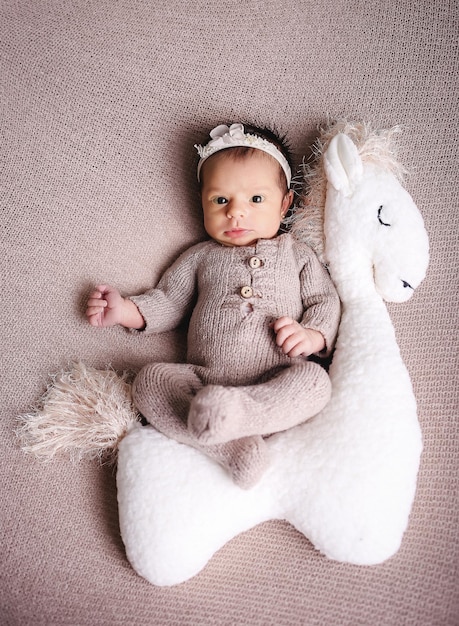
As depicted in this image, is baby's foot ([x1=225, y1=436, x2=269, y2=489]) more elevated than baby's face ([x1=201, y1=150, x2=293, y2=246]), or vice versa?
baby's face ([x1=201, y1=150, x2=293, y2=246])

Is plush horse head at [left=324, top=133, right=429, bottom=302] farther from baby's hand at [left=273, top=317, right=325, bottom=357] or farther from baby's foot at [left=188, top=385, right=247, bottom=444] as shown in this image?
baby's foot at [left=188, top=385, right=247, bottom=444]

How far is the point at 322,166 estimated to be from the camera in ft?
4.00

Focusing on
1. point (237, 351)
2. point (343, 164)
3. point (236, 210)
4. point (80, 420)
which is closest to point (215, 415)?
point (237, 351)

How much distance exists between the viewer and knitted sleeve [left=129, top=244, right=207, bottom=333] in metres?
1.21

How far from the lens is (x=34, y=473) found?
111 cm

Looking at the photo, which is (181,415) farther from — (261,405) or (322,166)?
(322,166)

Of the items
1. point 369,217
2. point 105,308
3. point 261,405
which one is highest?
point 369,217

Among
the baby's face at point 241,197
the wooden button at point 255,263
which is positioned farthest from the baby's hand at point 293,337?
the baby's face at point 241,197

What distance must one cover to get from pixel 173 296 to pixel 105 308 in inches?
6.4

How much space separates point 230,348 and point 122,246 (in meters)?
0.36

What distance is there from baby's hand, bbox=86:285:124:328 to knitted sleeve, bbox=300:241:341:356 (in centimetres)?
39

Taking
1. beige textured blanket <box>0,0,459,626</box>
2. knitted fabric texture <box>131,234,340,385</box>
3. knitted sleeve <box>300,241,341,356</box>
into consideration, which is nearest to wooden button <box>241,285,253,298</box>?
knitted fabric texture <box>131,234,340,385</box>

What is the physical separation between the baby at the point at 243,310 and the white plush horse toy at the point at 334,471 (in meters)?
0.05

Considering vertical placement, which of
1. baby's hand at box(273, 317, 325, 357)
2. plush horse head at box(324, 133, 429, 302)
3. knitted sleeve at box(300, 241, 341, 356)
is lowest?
baby's hand at box(273, 317, 325, 357)
